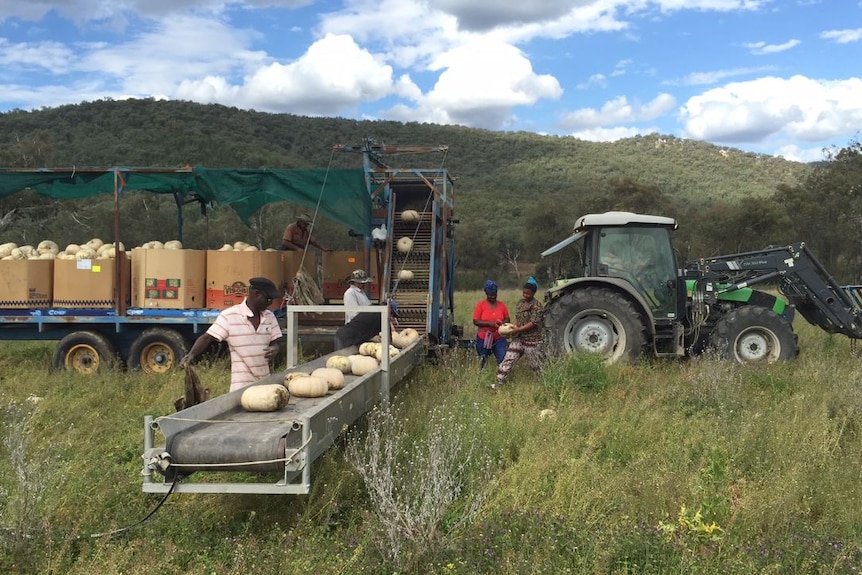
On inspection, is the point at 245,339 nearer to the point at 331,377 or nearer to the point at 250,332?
the point at 250,332

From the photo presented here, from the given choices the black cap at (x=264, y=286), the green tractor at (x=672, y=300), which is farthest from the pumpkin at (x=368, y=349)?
the green tractor at (x=672, y=300)

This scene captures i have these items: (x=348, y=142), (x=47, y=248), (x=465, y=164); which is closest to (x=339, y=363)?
(x=47, y=248)

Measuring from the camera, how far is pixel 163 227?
26.9m

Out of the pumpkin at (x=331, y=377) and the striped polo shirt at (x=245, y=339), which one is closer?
the striped polo shirt at (x=245, y=339)

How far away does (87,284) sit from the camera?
9.35 m

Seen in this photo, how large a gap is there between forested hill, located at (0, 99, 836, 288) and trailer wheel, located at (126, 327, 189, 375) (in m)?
2.94

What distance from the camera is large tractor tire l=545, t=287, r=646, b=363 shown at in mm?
8820

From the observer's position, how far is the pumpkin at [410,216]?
10.6 m

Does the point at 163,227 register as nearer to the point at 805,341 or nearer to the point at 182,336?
the point at 182,336

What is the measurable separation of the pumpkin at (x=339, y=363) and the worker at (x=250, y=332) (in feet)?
2.92

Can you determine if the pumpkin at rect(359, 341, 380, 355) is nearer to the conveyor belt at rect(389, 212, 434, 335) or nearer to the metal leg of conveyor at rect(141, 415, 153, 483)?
the conveyor belt at rect(389, 212, 434, 335)

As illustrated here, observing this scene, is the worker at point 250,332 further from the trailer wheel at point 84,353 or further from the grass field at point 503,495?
the trailer wheel at point 84,353

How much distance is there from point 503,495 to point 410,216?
668 centimetres

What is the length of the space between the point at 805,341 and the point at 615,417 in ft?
22.7
